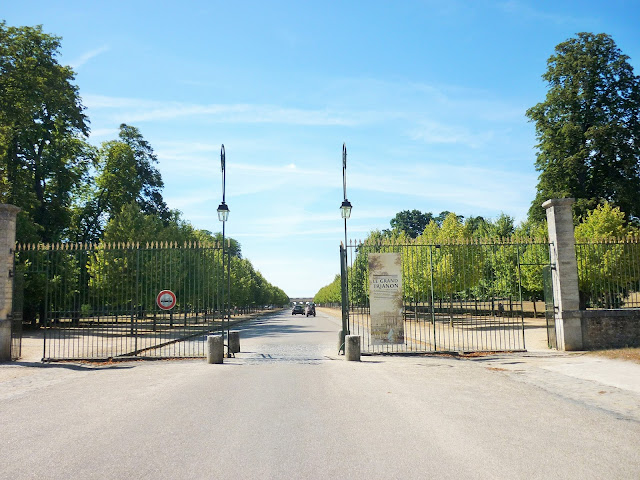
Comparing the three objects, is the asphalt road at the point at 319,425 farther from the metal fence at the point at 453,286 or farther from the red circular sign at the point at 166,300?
the metal fence at the point at 453,286

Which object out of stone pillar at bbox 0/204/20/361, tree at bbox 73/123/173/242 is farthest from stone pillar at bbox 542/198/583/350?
tree at bbox 73/123/173/242

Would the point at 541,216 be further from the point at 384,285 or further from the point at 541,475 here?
the point at 541,475

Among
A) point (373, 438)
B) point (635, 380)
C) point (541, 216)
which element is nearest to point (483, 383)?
point (635, 380)

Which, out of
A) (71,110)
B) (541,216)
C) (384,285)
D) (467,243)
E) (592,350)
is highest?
(71,110)

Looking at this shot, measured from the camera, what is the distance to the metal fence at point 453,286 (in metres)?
17.1

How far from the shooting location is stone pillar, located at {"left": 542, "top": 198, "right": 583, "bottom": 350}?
16.0 m

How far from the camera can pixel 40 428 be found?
702 centimetres

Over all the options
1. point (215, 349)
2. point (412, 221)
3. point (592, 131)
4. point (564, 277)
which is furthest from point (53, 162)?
point (412, 221)

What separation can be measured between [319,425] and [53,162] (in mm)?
37949

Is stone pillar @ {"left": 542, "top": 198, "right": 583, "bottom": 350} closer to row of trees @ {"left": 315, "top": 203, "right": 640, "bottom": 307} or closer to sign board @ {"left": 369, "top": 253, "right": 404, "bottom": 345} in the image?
row of trees @ {"left": 315, "top": 203, "right": 640, "bottom": 307}

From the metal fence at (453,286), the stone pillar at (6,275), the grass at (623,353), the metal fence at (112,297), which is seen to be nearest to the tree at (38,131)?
the metal fence at (112,297)

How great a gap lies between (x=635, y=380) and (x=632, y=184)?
33973 mm

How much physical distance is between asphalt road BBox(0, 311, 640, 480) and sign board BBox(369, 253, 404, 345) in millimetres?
3058

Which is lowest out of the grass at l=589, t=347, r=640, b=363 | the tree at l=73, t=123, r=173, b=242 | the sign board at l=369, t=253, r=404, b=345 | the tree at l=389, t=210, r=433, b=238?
the grass at l=589, t=347, r=640, b=363
